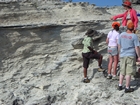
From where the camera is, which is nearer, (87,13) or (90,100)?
(90,100)

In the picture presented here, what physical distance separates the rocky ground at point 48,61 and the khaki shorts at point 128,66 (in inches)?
22.1

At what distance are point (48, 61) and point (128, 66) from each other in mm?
2860

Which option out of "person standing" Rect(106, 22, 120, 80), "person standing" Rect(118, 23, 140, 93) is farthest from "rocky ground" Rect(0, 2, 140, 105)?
"person standing" Rect(118, 23, 140, 93)

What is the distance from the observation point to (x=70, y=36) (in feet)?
33.8

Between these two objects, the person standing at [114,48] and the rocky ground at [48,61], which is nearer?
the rocky ground at [48,61]

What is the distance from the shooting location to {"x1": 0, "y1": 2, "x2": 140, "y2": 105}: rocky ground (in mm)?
8391

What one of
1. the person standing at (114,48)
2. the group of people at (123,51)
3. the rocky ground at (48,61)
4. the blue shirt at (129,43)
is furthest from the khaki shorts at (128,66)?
the person standing at (114,48)

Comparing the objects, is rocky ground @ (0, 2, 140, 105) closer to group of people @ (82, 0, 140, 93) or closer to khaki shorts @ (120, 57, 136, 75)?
group of people @ (82, 0, 140, 93)

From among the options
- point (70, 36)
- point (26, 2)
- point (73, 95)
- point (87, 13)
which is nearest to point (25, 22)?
point (26, 2)

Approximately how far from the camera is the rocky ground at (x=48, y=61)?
839cm

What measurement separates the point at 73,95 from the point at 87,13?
4425 millimetres

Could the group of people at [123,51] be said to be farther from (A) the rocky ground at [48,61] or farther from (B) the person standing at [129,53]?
(A) the rocky ground at [48,61]

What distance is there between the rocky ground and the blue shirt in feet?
3.31

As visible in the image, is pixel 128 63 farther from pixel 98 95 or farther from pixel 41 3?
pixel 41 3
